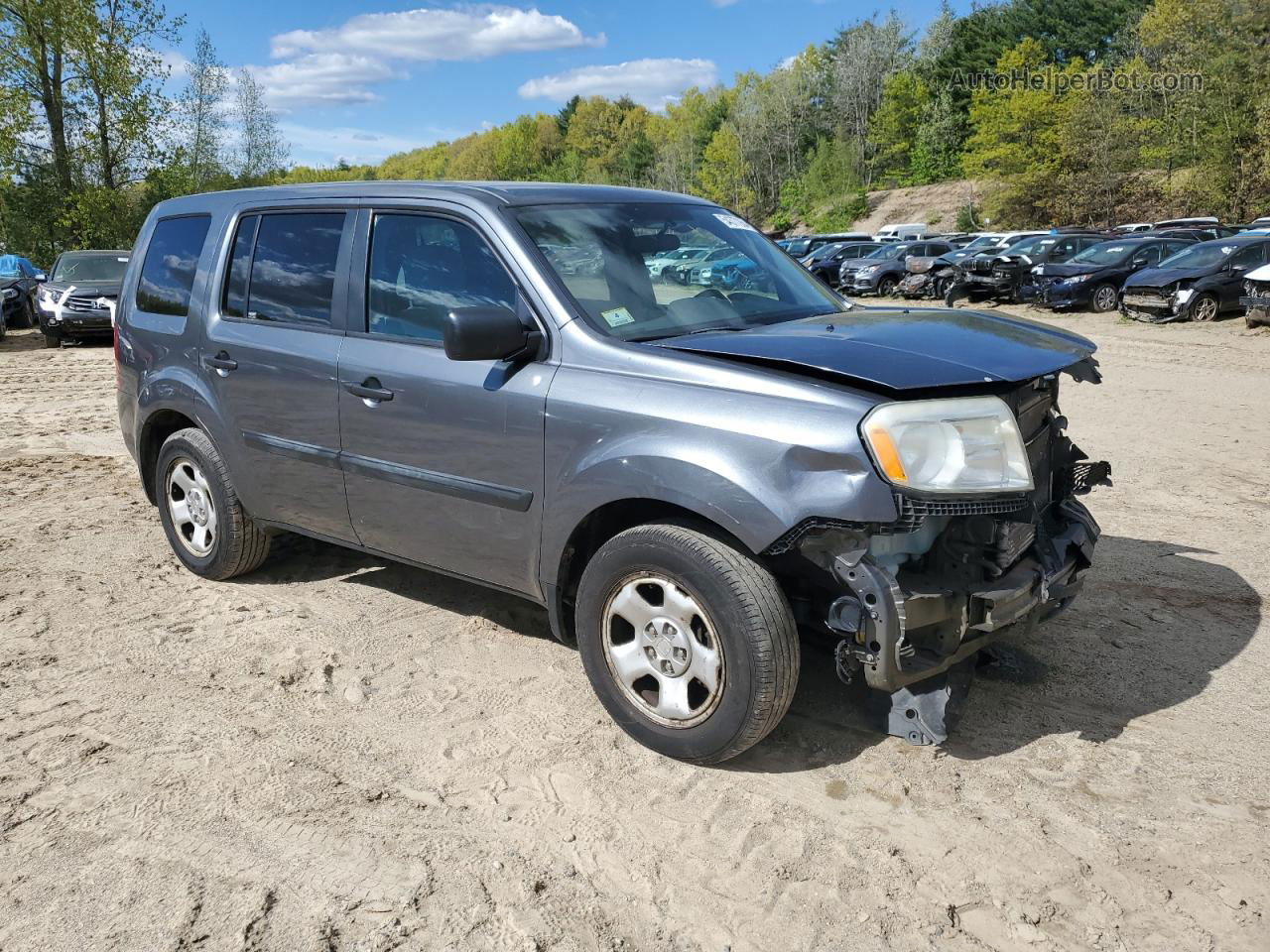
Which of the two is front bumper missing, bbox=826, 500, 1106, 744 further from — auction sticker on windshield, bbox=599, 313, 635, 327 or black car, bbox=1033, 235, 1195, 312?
black car, bbox=1033, 235, 1195, 312

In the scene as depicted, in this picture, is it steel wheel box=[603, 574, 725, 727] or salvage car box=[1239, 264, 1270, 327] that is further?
salvage car box=[1239, 264, 1270, 327]

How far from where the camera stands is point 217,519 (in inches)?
205

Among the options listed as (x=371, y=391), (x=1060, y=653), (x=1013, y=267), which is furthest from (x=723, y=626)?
(x=1013, y=267)

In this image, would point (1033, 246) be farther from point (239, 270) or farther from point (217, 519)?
point (217, 519)

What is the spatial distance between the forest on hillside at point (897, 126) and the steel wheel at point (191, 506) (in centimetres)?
2877

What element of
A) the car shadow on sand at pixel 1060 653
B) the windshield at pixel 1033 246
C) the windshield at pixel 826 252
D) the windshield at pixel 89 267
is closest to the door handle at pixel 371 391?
the car shadow on sand at pixel 1060 653

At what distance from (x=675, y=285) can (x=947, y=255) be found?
24.7m

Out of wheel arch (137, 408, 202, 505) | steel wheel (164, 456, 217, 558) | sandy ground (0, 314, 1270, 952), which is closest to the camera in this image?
sandy ground (0, 314, 1270, 952)

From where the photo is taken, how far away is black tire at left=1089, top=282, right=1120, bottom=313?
68.7 ft

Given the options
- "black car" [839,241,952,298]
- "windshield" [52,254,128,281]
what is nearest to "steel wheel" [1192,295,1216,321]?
"black car" [839,241,952,298]

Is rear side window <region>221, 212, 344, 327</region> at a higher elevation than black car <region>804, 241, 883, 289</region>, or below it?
higher

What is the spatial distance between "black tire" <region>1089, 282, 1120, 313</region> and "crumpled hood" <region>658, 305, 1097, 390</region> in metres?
18.8

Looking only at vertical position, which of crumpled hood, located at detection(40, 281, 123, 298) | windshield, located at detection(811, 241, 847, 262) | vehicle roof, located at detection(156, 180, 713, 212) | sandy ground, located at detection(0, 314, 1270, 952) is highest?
vehicle roof, located at detection(156, 180, 713, 212)

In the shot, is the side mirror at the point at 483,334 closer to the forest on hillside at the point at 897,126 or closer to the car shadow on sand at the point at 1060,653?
the car shadow on sand at the point at 1060,653
